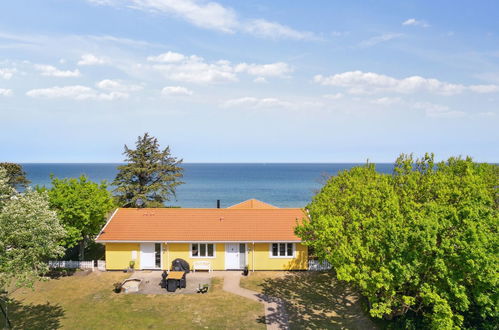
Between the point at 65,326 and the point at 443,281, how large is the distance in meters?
19.6

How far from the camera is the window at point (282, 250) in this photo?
29406mm

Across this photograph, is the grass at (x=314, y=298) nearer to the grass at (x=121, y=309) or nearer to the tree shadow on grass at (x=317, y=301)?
the tree shadow on grass at (x=317, y=301)

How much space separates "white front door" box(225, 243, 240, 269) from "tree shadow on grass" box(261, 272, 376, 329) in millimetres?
3280

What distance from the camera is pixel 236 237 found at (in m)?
29.2

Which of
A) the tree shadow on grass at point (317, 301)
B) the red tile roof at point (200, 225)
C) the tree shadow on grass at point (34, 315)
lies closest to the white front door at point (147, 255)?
the red tile roof at point (200, 225)

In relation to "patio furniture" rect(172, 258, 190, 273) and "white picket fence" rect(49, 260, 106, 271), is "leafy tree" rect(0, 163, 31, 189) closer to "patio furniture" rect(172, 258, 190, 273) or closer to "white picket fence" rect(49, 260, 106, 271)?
"white picket fence" rect(49, 260, 106, 271)

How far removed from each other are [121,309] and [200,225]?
9734 mm

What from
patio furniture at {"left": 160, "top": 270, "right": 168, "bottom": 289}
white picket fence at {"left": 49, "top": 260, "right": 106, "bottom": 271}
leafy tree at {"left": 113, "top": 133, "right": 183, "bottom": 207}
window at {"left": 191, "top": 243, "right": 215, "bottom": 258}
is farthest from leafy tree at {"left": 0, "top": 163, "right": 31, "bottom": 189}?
patio furniture at {"left": 160, "top": 270, "right": 168, "bottom": 289}

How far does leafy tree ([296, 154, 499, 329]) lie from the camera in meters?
13.7

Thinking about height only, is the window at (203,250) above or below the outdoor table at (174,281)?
above

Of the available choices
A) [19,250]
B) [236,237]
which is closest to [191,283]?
[236,237]

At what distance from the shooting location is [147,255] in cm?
2953

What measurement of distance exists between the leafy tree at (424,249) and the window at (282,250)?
9641 mm

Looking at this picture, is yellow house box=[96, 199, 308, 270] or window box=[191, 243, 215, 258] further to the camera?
window box=[191, 243, 215, 258]
